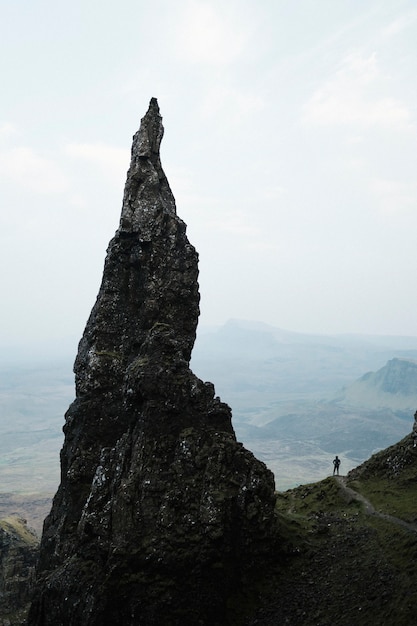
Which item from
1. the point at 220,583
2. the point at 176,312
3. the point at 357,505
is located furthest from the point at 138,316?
the point at 357,505

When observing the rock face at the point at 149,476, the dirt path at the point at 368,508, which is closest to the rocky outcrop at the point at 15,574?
the rock face at the point at 149,476

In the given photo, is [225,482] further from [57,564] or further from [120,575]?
[57,564]

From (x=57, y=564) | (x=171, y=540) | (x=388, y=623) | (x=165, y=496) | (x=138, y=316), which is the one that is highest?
(x=138, y=316)

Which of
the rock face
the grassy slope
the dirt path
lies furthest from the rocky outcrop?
the grassy slope

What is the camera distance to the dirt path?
1548 inches

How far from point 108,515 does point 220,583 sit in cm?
936

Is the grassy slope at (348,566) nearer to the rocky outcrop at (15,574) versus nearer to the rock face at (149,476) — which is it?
the rock face at (149,476)

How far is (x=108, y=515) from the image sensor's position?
35.2 metres

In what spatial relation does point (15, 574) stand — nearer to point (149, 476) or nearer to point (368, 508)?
point (149, 476)

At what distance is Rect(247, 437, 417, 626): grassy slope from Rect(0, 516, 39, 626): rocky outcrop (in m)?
50.1

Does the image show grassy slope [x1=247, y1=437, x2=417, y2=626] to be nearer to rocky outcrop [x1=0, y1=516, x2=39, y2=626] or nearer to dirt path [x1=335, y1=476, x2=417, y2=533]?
dirt path [x1=335, y1=476, x2=417, y2=533]

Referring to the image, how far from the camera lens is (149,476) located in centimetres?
3578

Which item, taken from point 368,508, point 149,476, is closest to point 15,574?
point 149,476

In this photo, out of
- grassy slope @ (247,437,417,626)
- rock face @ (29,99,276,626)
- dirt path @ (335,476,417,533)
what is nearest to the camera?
grassy slope @ (247,437,417,626)
